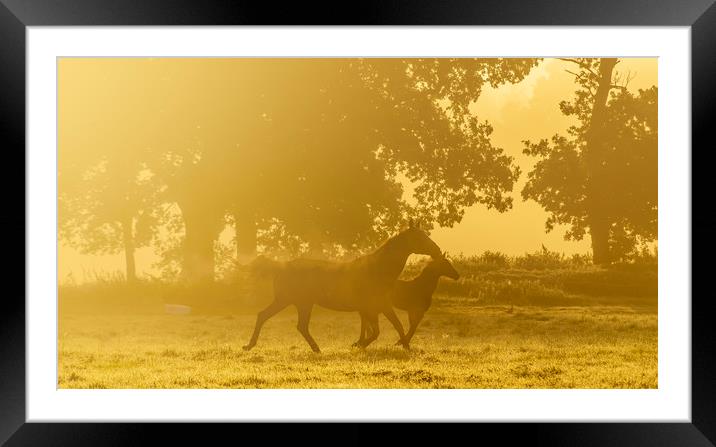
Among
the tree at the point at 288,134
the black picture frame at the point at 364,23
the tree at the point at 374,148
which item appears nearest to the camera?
the black picture frame at the point at 364,23

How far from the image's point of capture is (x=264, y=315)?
6398 millimetres

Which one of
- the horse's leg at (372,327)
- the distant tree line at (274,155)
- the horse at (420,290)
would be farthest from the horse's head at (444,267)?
the horse's leg at (372,327)

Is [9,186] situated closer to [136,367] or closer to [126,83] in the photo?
[136,367]

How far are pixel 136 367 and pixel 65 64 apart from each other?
10.1 ft

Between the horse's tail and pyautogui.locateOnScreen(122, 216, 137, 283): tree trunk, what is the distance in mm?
1261

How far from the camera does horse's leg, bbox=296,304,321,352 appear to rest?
635 cm

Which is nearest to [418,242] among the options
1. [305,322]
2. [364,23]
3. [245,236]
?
[305,322]

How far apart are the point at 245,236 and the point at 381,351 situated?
5.79 feet

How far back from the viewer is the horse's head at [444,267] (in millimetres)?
6520

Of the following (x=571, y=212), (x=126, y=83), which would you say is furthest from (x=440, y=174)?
(x=126, y=83)

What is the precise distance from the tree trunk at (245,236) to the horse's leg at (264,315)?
2.58 ft

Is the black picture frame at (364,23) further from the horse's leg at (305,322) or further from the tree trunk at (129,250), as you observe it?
the tree trunk at (129,250)

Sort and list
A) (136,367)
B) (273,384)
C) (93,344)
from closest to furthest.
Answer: (273,384), (136,367), (93,344)

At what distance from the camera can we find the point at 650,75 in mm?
→ 7543
